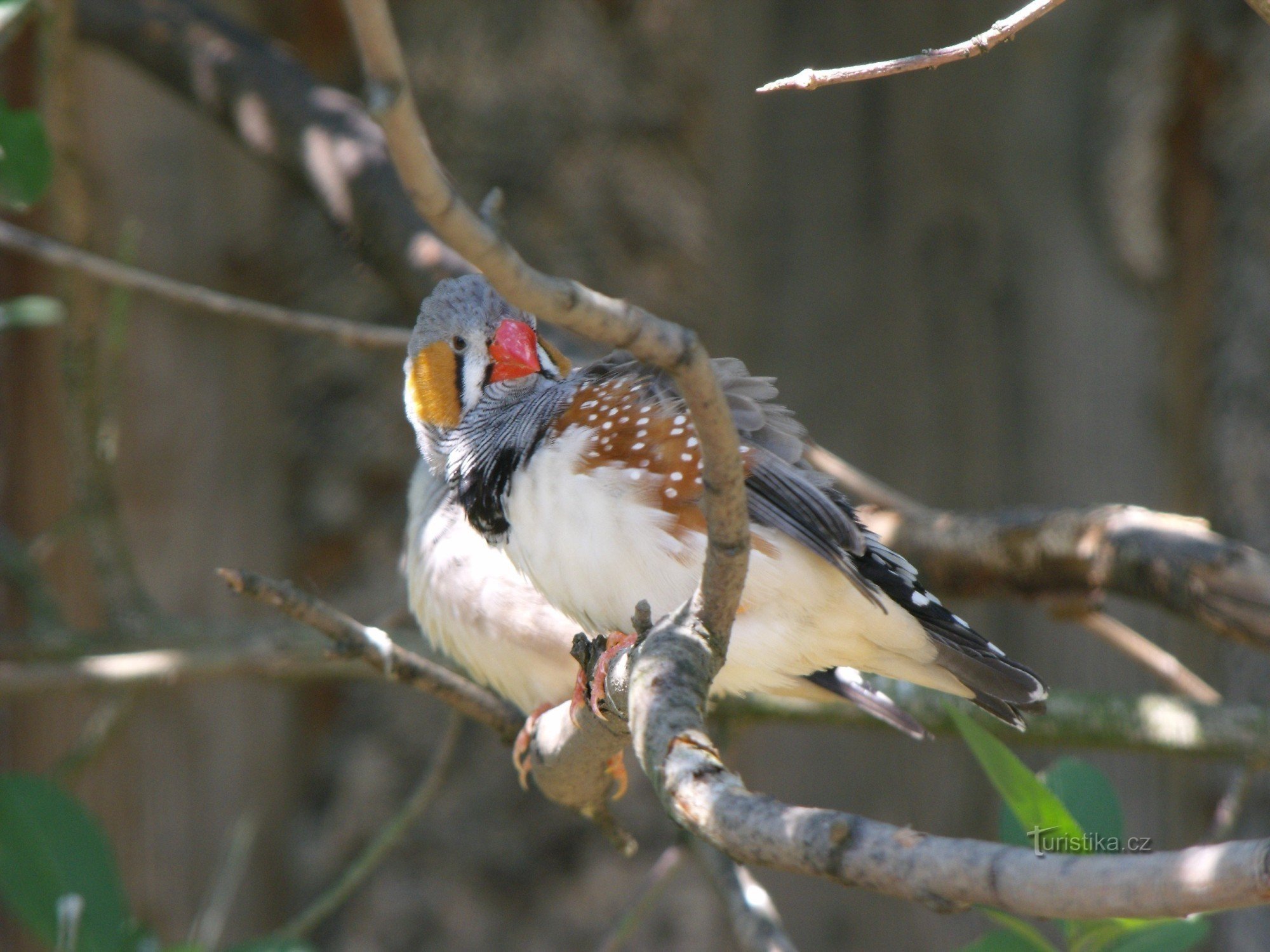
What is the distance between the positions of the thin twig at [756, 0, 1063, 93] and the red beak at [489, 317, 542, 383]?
99cm

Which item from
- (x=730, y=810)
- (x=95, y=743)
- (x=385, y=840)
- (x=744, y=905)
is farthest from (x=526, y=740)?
(x=730, y=810)

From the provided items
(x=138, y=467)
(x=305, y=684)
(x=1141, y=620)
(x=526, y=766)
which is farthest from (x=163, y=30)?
(x=1141, y=620)

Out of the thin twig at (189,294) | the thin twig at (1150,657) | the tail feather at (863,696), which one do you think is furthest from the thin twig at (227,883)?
the thin twig at (1150,657)

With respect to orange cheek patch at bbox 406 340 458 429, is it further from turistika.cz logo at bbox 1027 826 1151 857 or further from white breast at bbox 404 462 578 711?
turistika.cz logo at bbox 1027 826 1151 857

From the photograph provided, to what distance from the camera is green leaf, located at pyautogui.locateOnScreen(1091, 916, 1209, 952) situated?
4.55ft

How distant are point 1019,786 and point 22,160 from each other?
5.07 ft

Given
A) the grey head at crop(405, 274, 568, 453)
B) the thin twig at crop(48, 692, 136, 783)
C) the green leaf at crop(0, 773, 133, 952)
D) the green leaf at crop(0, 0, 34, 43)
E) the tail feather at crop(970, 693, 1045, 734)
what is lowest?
the thin twig at crop(48, 692, 136, 783)

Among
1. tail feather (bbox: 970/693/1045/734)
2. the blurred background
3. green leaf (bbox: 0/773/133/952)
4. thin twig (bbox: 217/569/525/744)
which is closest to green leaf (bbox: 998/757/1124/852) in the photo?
tail feather (bbox: 970/693/1045/734)

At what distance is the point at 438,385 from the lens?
2.18 metres

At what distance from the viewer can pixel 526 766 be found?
7.13ft

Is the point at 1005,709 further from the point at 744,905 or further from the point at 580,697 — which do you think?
the point at 580,697

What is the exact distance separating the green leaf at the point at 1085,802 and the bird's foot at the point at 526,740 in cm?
71

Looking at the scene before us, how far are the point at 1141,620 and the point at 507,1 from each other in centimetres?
218

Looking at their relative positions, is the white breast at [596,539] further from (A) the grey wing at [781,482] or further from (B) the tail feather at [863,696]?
(B) the tail feather at [863,696]
